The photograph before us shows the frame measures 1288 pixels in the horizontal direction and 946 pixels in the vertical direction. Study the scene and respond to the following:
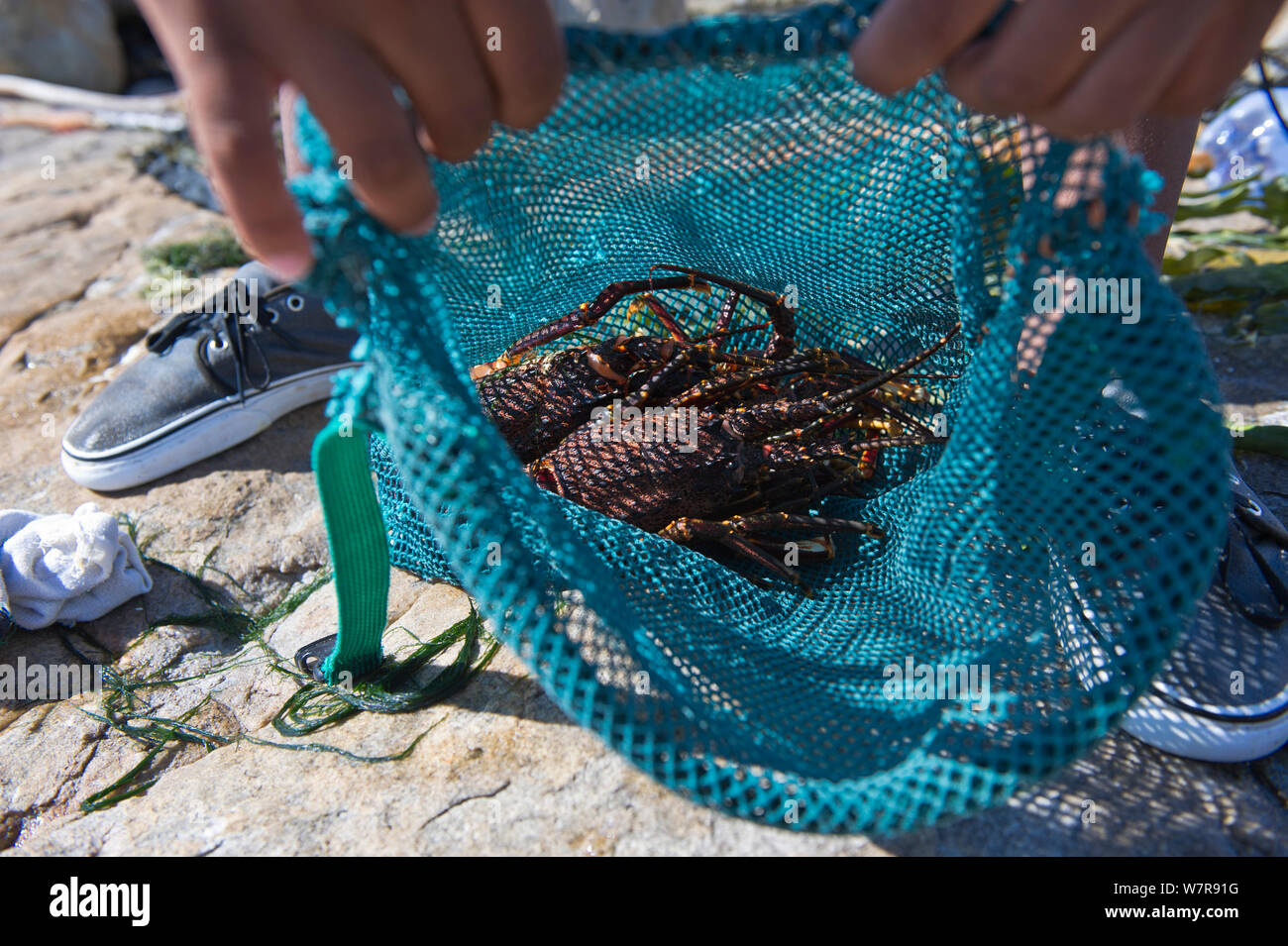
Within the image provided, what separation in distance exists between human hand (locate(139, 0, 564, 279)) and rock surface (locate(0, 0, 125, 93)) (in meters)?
11.4

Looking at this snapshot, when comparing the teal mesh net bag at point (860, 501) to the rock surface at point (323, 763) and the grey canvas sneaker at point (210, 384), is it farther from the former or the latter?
the grey canvas sneaker at point (210, 384)

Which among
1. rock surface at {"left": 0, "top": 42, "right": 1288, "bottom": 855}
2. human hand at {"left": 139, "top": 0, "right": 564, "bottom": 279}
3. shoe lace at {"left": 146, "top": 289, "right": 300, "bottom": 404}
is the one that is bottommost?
rock surface at {"left": 0, "top": 42, "right": 1288, "bottom": 855}

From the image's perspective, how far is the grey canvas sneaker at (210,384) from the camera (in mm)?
2928

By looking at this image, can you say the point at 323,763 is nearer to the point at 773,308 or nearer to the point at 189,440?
the point at 189,440

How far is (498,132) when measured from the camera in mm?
1873

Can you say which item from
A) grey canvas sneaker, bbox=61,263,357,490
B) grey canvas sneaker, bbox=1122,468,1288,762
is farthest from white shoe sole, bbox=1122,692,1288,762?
grey canvas sneaker, bbox=61,263,357,490

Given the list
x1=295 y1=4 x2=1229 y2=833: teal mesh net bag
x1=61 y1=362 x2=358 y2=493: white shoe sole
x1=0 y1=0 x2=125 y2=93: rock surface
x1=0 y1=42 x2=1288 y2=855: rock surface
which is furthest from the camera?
x1=0 y1=0 x2=125 y2=93: rock surface

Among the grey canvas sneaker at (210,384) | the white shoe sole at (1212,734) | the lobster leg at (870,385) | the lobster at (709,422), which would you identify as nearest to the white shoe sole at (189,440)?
the grey canvas sneaker at (210,384)

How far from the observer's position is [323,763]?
1860mm

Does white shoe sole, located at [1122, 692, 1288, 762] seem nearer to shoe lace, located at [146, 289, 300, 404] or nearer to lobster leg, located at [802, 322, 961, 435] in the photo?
lobster leg, located at [802, 322, 961, 435]

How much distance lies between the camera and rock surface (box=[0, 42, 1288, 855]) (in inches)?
64.9

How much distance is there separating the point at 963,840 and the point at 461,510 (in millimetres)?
1155

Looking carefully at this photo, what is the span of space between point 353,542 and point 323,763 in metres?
0.51
